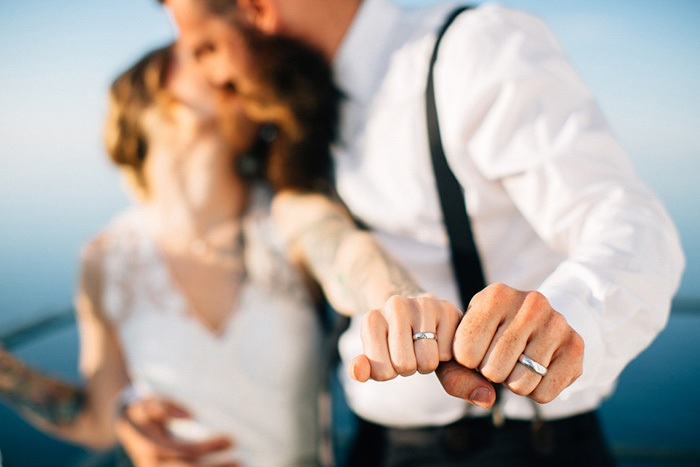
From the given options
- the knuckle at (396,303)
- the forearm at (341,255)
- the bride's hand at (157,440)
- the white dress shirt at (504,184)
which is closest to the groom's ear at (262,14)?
the white dress shirt at (504,184)

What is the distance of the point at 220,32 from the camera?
0.69 metres

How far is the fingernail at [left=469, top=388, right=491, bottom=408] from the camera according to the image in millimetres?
233

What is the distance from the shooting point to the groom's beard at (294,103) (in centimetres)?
63

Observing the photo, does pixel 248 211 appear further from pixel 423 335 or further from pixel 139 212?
pixel 423 335

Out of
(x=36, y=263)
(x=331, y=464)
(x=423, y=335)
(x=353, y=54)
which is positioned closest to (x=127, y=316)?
(x=331, y=464)

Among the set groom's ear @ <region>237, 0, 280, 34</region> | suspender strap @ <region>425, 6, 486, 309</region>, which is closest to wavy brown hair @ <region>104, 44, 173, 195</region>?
groom's ear @ <region>237, 0, 280, 34</region>

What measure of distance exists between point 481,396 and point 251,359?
0.59 m

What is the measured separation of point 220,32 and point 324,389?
622 mm

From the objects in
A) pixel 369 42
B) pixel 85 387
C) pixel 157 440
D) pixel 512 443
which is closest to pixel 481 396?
pixel 512 443

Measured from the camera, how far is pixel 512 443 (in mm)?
523

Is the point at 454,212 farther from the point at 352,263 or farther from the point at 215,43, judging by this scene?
the point at 215,43

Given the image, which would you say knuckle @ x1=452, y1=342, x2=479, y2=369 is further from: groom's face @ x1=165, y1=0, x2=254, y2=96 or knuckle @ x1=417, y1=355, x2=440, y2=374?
groom's face @ x1=165, y1=0, x2=254, y2=96

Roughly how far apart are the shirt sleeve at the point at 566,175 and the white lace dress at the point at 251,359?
16.5 inches

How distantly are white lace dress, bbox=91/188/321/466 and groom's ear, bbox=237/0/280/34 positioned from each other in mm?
296
